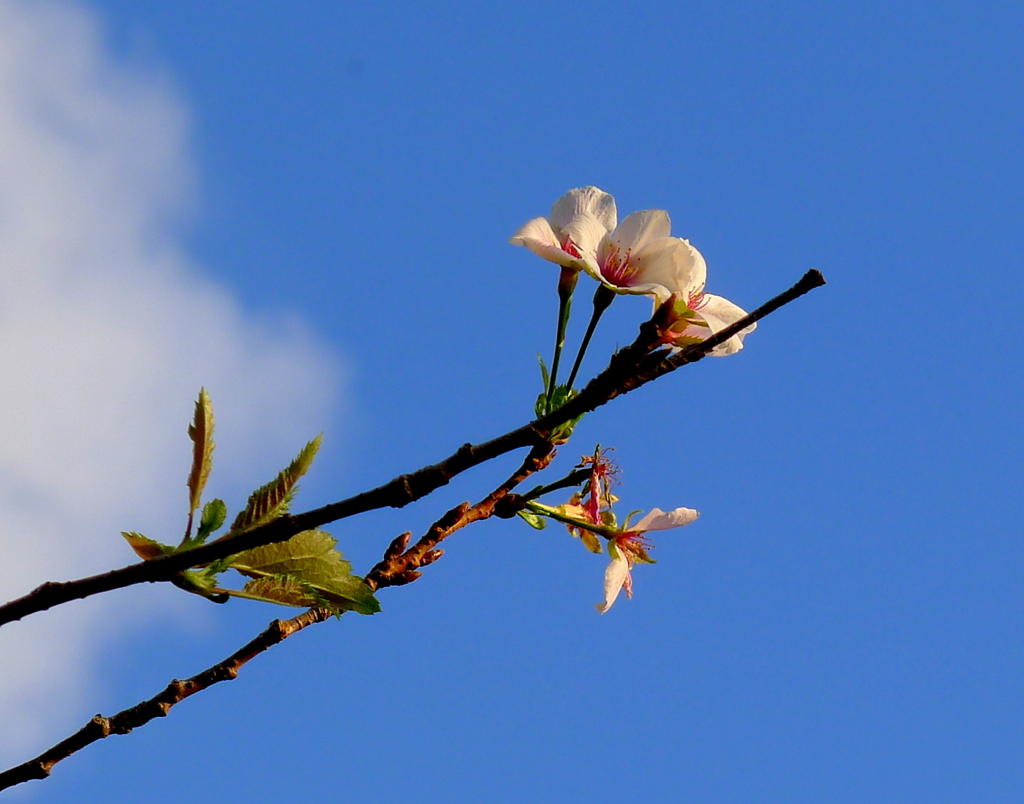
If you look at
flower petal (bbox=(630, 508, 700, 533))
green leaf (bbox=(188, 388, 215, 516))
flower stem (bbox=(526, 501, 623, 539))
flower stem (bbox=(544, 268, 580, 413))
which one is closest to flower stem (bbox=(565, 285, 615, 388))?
flower stem (bbox=(544, 268, 580, 413))

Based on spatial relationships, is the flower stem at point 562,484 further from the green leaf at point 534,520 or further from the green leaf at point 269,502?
the green leaf at point 269,502

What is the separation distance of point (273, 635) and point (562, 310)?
3.38ft

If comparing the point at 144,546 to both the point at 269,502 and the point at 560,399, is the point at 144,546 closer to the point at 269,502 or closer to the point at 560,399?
the point at 269,502

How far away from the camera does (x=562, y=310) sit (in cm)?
260

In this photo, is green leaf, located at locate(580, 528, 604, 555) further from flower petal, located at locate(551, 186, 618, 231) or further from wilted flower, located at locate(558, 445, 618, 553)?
flower petal, located at locate(551, 186, 618, 231)

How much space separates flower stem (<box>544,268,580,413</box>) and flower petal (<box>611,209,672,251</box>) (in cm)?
17

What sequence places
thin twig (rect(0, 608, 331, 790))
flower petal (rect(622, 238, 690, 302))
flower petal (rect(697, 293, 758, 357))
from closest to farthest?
thin twig (rect(0, 608, 331, 790))
flower petal (rect(622, 238, 690, 302))
flower petal (rect(697, 293, 758, 357))

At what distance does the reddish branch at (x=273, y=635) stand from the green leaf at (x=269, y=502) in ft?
1.09

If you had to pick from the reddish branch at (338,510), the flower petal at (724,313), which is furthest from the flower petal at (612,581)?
the reddish branch at (338,510)

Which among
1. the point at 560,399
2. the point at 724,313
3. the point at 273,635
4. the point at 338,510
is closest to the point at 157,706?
the point at 273,635

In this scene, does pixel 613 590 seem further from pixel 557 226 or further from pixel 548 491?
pixel 557 226

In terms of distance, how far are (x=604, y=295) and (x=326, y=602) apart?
1.04 m

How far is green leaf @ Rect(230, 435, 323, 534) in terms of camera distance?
1.79 m

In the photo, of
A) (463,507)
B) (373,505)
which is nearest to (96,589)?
(373,505)
